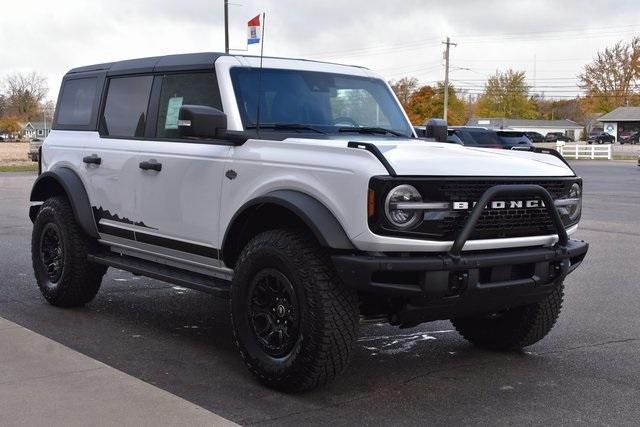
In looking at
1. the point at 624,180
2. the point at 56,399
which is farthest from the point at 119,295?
the point at 624,180

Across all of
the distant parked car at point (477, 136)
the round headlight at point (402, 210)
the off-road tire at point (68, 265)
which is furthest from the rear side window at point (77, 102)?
the distant parked car at point (477, 136)

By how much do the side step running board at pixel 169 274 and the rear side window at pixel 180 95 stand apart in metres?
0.95

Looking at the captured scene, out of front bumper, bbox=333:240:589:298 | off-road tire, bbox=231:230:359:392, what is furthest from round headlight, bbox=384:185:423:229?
off-road tire, bbox=231:230:359:392

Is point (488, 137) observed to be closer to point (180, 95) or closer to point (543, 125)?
point (180, 95)

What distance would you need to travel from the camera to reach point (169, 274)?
590 centimetres

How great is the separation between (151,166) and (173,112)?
1.49ft

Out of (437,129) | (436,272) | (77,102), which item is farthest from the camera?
(77,102)

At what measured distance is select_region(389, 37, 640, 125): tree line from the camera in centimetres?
9135

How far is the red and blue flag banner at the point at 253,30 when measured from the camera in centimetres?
647

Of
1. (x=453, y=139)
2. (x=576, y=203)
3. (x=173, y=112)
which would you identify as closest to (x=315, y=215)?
(x=576, y=203)

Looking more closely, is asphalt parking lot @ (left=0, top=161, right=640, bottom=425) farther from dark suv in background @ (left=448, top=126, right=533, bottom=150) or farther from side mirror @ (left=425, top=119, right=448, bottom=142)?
dark suv in background @ (left=448, top=126, right=533, bottom=150)

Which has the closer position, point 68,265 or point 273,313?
point 273,313

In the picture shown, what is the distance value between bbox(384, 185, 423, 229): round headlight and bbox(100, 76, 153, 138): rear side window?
2.60m

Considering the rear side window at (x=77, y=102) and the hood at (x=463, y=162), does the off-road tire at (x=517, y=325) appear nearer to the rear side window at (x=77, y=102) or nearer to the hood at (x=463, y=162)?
the hood at (x=463, y=162)
